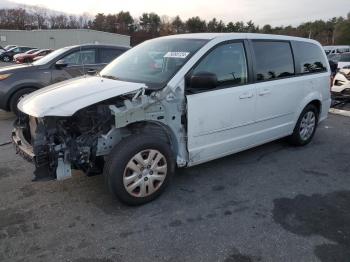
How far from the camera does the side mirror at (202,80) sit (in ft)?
12.4

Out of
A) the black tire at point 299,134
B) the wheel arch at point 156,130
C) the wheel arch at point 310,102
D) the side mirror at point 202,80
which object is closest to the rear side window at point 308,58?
the wheel arch at point 310,102

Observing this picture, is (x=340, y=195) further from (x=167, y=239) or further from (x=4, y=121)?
(x=4, y=121)

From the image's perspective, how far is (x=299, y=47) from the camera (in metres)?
5.42

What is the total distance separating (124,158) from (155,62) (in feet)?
4.51

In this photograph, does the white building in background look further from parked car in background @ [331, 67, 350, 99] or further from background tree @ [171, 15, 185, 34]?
parked car in background @ [331, 67, 350, 99]

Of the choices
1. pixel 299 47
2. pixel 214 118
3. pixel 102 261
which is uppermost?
pixel 299 47

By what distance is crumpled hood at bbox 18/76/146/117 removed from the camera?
10.9 feet

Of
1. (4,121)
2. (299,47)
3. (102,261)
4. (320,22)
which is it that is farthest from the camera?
(320,22)

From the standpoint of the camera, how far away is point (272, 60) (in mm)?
4863

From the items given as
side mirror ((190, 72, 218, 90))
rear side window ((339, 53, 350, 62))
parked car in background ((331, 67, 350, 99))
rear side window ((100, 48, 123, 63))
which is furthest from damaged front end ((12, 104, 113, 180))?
rear side window ((339, 53, 350, 62))

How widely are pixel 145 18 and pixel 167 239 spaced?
3276 inches

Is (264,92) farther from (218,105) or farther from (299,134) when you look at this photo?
(299,134)

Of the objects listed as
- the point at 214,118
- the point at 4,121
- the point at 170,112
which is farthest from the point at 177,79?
the point at 4,121

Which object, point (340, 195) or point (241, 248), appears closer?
point (241, 248)
